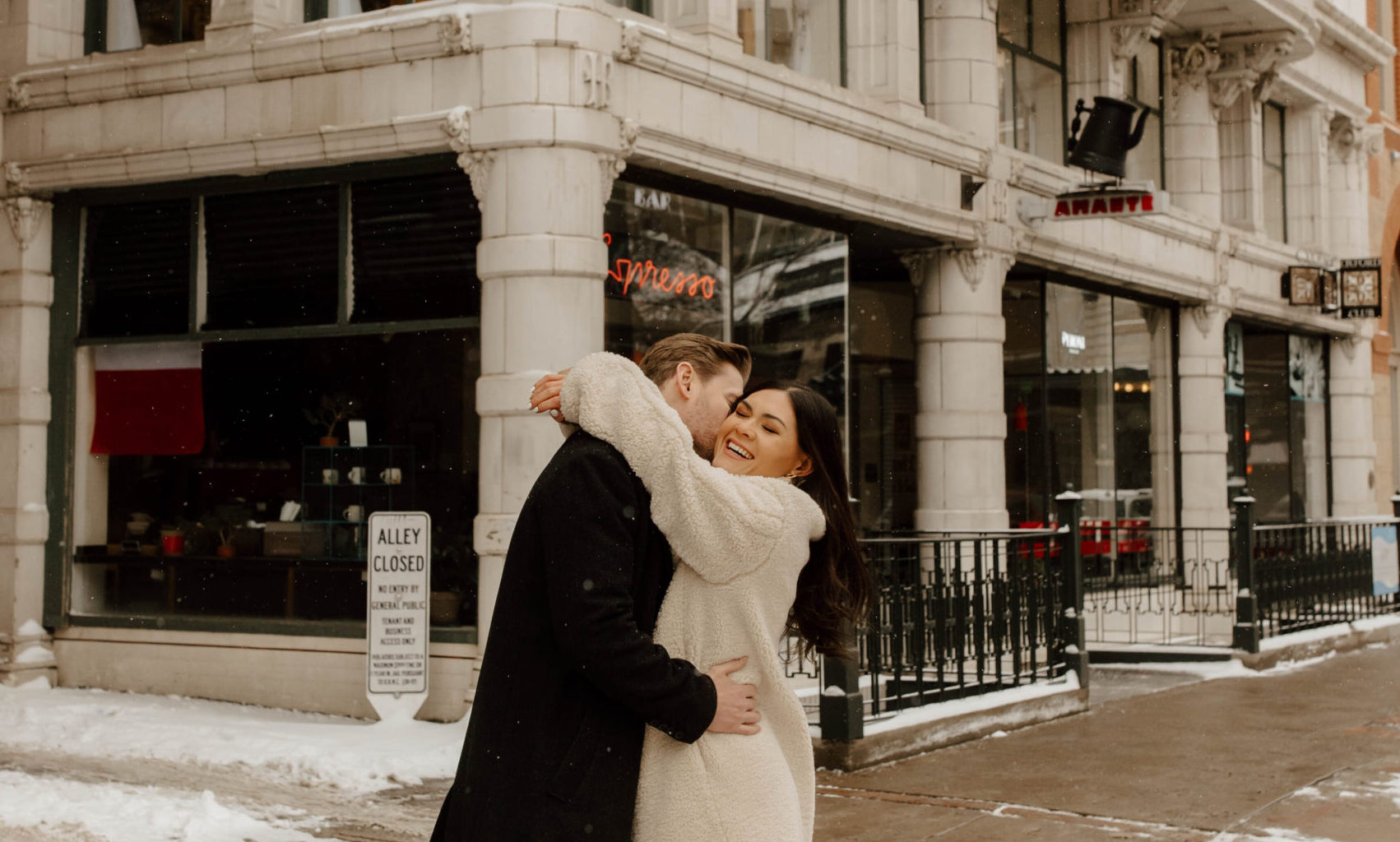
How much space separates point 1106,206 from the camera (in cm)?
1531

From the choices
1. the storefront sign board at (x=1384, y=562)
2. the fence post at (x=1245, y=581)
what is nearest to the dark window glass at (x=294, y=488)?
the fence post at (x=1245, y=581)

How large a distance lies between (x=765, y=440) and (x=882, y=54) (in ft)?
36.9

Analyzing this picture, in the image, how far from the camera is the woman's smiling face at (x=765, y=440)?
10.8ft

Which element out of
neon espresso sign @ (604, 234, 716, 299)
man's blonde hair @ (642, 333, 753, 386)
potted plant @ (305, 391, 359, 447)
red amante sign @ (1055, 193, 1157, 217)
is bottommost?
man's blonde hair @ (642, 333, 753, 386)

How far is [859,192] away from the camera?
42.4ft

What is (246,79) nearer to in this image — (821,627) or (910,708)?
(910,708)

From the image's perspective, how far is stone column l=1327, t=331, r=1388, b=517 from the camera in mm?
24438

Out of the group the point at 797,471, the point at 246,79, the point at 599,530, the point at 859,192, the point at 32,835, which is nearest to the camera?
the point at 599,530

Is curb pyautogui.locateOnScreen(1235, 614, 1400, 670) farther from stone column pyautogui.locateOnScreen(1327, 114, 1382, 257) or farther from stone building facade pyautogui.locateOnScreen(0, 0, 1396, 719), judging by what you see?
stone column pyautogui.locateOnScreen(1327, 114, 1382, 257)

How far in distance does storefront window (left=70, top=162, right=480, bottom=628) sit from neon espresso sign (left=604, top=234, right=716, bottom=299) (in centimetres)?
109

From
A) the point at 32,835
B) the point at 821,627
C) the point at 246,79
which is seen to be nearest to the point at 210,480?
the point at 246,79

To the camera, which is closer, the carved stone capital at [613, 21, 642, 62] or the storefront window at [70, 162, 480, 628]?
the carved stone capital at [613, 21, 642, 62]

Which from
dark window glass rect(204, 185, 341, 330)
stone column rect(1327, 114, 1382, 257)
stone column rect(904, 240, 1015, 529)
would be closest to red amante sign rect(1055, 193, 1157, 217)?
stone column rect(904, 240, 1015, 529)

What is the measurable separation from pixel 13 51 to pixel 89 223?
1.43m
